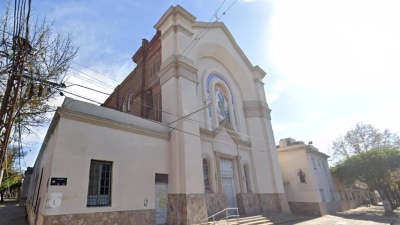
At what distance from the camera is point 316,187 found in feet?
70.7

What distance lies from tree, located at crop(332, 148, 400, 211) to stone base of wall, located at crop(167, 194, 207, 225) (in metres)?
22.0

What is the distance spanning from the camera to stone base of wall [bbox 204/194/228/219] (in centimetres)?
1287

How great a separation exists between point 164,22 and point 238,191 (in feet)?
42.4

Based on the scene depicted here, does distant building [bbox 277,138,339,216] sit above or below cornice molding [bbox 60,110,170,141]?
below

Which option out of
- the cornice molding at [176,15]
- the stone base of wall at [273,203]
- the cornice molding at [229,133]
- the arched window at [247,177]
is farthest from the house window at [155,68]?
the stone base of wall at [273,203]

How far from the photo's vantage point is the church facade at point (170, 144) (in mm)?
9188

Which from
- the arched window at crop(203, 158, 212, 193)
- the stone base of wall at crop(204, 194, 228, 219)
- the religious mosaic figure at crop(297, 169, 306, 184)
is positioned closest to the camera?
the stone base of wall at crop(204, 194, 228, 219)

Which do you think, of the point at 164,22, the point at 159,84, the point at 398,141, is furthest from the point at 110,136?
the point at 398,141

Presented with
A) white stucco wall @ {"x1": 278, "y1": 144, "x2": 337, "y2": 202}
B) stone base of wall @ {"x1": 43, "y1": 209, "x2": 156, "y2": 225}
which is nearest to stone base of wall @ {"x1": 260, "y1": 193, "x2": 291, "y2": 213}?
white stucco wall @ {"x1": 278, "y1": 144, "x2": 337, "y2": 202}

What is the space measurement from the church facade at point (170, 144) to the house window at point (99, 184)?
39 mm

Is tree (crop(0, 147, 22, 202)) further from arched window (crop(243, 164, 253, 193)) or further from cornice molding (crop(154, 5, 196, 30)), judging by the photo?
arched window (crop(243, 164, 253, 193))

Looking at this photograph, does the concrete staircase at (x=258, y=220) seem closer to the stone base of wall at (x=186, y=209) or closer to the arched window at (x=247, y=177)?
the stone base of wall at (x=186, y=209)

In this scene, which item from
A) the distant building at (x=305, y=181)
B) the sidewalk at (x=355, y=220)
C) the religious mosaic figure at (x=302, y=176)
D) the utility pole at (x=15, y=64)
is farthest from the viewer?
the religious mosaic figure at (x=302, y=176)

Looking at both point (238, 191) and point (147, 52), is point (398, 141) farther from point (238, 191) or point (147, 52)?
point (147, 52)
